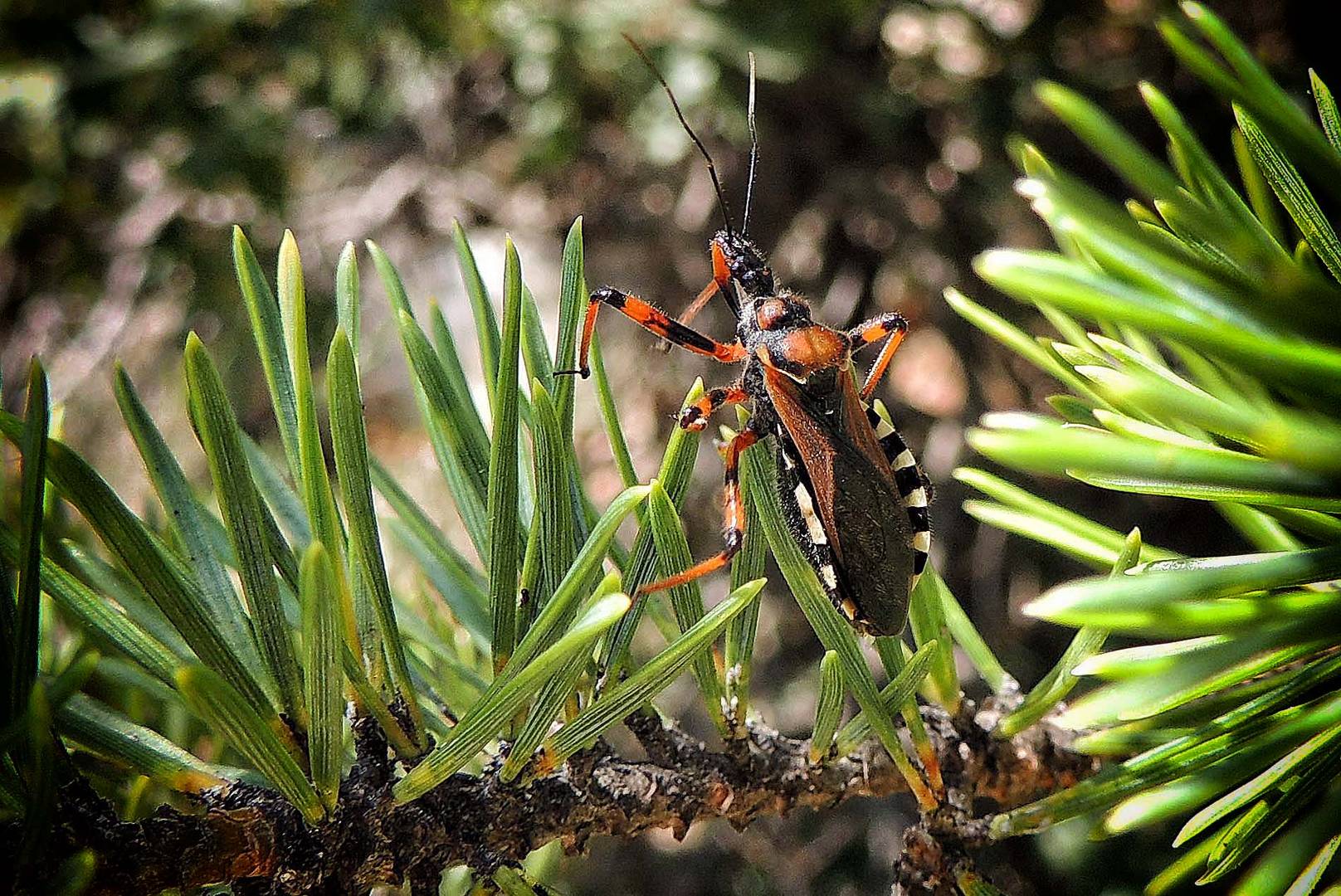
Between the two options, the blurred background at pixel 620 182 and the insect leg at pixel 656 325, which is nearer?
the insect leg at pixel 656 325

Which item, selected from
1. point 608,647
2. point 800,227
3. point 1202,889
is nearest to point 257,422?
point 800,227

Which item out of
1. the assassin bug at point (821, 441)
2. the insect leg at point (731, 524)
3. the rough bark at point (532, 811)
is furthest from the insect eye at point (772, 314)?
the rough bark at point (532, 811)

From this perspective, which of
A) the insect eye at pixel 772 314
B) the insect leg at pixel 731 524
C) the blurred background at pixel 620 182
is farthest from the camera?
the blurred background at pixel 620 182

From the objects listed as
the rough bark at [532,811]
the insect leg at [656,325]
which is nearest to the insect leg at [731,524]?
the rough bark at [532,811]

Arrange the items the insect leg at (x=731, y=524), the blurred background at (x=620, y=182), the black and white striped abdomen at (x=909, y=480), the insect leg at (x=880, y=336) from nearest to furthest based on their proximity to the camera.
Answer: the insect leg at (x=731, y=524) → the black and white striped abdomen at (x=909, y=480) → the insect leg at (x=880, y=336) → the blurred background at (x=620, y=182)

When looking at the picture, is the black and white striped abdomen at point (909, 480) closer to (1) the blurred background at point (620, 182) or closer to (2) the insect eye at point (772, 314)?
(2) the insect eye at point (772, 314)

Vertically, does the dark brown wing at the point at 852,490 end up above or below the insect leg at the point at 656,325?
below

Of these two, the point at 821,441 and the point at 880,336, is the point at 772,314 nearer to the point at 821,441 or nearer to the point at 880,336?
the point at 880,336

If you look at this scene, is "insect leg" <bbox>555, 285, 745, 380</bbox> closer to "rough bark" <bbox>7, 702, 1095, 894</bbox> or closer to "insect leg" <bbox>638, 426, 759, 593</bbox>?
"insect leg" <bbox>638, 426, 759, 593</bbox>
